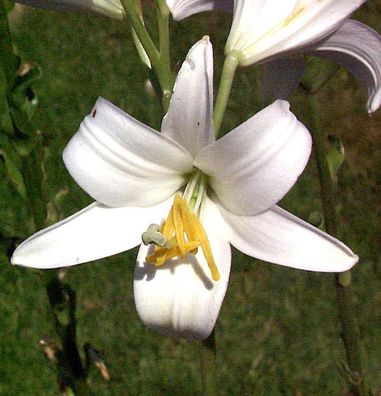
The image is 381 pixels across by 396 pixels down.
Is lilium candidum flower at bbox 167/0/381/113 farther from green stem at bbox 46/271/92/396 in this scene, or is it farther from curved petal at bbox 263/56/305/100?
green stem at bbox 46/271/92/396

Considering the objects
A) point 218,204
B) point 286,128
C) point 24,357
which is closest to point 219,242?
point 218,204

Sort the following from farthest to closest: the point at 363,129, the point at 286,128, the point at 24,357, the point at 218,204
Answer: the point at 363,129, the point at 24,357, the point at 218,204, the point at 286,128

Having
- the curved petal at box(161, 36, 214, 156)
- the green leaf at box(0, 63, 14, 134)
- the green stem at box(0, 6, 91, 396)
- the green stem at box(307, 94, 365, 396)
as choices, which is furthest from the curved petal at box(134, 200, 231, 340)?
the green leaf at box(0, 63, 14, 134)

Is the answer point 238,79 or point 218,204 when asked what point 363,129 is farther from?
point 218,204

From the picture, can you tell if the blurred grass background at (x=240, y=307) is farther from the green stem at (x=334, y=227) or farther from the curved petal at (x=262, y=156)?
the curved petal at (x=262, y=156)

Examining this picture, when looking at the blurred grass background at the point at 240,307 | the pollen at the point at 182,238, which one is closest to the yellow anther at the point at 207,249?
the pollen at the point at 182,238

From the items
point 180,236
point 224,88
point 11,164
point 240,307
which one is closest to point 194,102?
point 224,88
